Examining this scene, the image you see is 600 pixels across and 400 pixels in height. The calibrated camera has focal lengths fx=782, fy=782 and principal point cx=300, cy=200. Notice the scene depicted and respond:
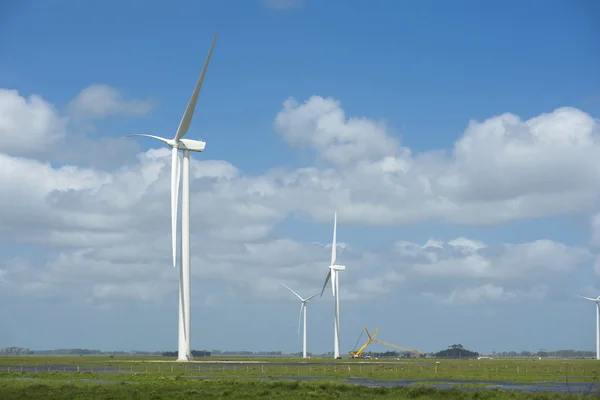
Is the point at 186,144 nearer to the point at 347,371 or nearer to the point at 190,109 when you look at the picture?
the point at 190,109

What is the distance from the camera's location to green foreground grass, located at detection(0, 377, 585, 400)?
59531 millimetres

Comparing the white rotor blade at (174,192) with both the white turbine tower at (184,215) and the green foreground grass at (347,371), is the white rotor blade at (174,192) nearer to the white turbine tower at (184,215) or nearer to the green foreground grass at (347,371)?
the white turbine tower at (184,215)

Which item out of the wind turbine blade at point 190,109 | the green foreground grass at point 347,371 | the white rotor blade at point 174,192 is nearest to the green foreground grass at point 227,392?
the green foreground grass at point 347,371

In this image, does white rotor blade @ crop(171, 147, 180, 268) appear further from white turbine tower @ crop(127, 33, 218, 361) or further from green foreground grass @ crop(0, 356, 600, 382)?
green foreground grass @ crop(0, 356, 600, 382)

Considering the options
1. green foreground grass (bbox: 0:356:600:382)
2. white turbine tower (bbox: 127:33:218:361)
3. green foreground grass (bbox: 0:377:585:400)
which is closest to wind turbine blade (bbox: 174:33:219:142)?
white turbine tower (bbox: 127:33:218:361)

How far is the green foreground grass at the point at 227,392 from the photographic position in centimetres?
5953

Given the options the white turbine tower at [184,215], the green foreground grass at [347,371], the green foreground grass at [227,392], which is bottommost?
the green foreground grass at [347,371]

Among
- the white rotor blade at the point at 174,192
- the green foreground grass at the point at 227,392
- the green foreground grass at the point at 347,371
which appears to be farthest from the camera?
the white rotor blade at the point at 174,192

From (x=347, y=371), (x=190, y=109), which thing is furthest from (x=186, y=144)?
(x=347, y=371)

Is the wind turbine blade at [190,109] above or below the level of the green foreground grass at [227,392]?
above

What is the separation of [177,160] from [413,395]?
6605 centimetres

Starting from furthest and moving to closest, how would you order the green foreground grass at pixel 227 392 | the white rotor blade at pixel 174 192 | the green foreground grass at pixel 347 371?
the white rotor blade at pixel 174 192 < the green foreground grass at pixel 347 371 < the green foreground grass at pixel 227 392

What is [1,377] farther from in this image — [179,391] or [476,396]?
[476,396]

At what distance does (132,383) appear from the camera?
2876 inches
